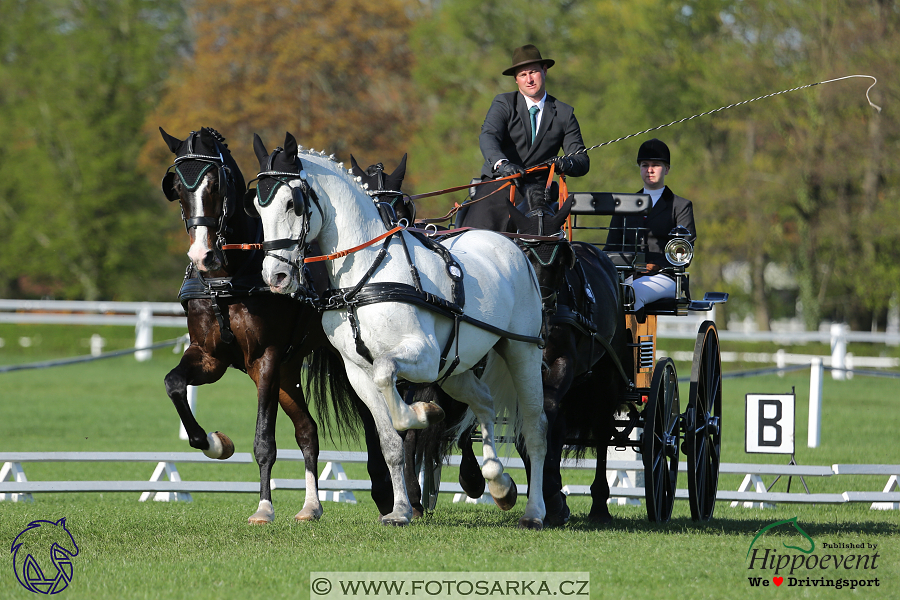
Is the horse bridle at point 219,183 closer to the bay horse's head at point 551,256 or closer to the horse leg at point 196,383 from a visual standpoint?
the horse leg at point 196,383

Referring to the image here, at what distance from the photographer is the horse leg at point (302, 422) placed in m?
6.77

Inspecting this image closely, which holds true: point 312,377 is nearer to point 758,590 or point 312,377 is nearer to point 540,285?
point 540,285

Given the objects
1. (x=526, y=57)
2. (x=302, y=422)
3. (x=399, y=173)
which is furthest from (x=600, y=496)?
(x=526, y=57)

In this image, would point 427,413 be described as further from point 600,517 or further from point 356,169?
point 600,517

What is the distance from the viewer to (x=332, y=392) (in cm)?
739

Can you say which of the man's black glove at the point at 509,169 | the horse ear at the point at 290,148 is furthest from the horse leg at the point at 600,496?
the horse ear at the point at 290,148

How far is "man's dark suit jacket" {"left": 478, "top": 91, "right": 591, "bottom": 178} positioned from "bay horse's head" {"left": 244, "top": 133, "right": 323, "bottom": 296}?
204 centimetres

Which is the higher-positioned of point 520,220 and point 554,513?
point 520,220

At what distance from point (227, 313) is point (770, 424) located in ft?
16.0

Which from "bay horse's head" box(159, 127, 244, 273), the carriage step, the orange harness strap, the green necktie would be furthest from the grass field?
the green necktie

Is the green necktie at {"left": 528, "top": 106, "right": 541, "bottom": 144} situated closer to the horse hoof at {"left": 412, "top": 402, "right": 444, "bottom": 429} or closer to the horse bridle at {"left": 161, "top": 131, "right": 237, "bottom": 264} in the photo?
the horse bridle at {"left": 161, "top": 131, "right": 237, "bottom": 264}

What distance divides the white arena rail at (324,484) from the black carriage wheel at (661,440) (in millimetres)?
881

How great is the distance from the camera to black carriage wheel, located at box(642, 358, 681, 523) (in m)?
6.79

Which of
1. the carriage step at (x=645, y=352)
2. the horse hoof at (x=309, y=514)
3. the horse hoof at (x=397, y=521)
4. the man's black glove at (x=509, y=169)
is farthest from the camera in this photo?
the carriage step at (x=645, y=352)
